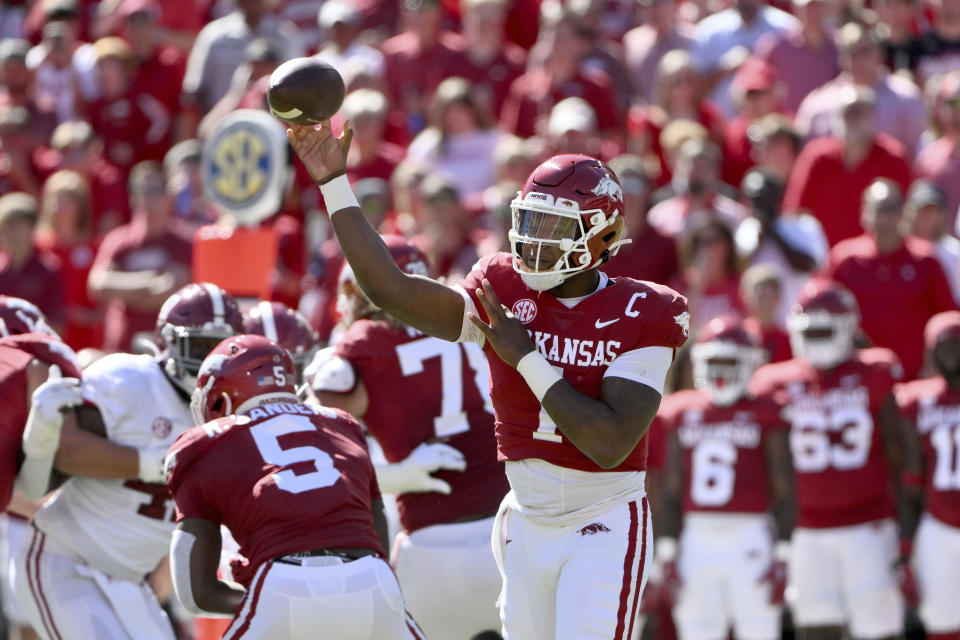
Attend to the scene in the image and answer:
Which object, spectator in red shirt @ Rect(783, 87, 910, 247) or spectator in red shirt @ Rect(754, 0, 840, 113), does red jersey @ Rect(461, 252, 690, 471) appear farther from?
spectator in red shirt @ Rect(754, 0, 840, 113)

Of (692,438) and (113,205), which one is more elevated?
(113,205)

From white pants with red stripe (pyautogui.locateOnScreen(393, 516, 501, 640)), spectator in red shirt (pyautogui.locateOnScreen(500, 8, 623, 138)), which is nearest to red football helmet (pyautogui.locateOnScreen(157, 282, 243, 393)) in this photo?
white pants with red stripe (pyautogui.locateOnScreen(393, 516, 501, 640))

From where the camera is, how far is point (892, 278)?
Result: 902 centimetres

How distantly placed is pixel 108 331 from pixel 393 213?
6.25 feet

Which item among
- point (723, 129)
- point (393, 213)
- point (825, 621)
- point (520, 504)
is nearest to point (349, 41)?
point (393, 213)

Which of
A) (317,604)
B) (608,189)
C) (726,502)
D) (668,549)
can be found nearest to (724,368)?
(726,502)

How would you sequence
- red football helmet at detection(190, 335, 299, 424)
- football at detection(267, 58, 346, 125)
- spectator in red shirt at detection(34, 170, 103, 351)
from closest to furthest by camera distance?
football at detection(267, 58, 346, 125) → red football helmet at detection(190, 335, 299, 424) → spectator in red shirt at detection(34, 170, 103, 351)

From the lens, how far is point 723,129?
10.5m

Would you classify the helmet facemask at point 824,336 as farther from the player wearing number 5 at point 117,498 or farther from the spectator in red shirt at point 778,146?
the player wearing number 5 at point 117,498

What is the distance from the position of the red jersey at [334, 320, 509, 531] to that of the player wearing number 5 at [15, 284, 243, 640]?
0.51 metres

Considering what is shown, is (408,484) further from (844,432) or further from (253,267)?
(844,432)

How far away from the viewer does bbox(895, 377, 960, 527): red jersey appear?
833cm

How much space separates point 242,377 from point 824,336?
450 centimetres

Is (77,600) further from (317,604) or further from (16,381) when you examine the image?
(317,604)
